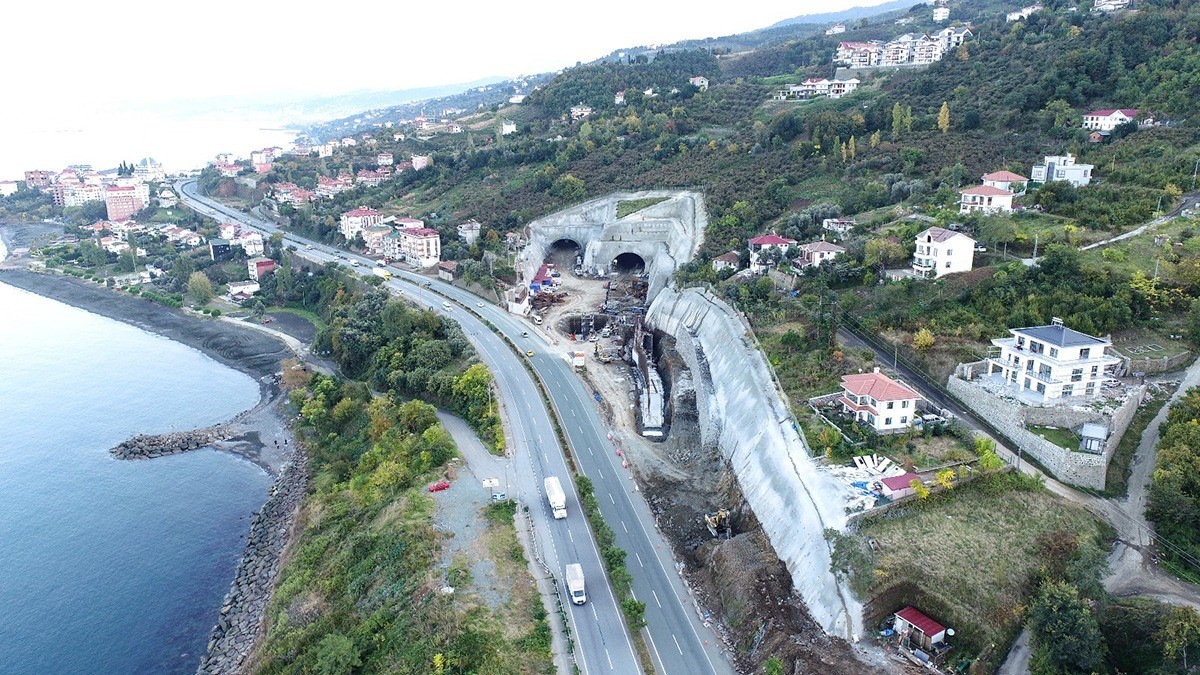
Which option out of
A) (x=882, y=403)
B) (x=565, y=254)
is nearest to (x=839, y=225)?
(x=882, y=403)

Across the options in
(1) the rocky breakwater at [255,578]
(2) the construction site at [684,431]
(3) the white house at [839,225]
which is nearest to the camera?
(2) the construction site at [684,431]

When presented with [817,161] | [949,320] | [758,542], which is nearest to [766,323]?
[949,320]

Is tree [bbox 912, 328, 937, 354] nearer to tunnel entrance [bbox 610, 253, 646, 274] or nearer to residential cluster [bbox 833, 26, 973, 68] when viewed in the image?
tunnel entrance [bbox 610, 253, 646, 274]

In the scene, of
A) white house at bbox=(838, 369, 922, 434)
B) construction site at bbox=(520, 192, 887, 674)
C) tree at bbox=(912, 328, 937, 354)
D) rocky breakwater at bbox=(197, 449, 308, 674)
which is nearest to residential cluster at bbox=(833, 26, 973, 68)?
construction site at bbox=(520, 192, 887, 674)

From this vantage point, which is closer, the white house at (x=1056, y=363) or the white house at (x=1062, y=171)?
the white house at (x=1056, y=363)

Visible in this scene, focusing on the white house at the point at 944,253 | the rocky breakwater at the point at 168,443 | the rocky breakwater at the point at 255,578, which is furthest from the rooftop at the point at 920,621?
the rocky breakwater at the point at 168,443

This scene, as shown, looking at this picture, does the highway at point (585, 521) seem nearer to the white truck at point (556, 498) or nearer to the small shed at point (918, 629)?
the white truck at point (556, 498)

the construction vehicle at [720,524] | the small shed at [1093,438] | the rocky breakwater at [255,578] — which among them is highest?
the small shed at [1093,438]
